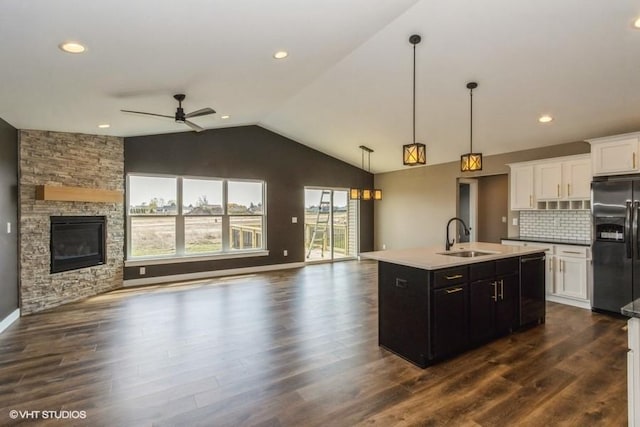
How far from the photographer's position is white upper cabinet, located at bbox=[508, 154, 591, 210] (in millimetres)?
4973

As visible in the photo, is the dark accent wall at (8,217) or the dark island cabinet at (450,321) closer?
the dark island cabinet at (450,321)

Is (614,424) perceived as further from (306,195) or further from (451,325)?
(306,195)

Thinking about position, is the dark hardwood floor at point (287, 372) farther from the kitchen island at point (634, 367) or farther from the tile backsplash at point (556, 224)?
the tile backsplash at point (556, 224)

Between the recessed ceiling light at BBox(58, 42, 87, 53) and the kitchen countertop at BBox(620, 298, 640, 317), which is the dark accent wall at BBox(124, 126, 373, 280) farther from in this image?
the kitchen countertop at BBox(620, 298, 640, 317)

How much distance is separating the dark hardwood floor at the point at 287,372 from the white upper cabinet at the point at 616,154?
1914mm

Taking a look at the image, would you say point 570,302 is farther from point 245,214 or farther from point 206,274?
point 206,274

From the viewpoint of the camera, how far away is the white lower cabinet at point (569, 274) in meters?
4.71

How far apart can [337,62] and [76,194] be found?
4.26m

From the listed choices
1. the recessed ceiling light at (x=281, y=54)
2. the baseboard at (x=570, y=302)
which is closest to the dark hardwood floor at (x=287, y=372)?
the baseboard at (x=570, y=302)

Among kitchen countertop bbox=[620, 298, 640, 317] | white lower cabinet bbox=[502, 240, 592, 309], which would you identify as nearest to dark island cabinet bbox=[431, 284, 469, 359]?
kitchen countertop bbox=[620, 298, 640, 317]

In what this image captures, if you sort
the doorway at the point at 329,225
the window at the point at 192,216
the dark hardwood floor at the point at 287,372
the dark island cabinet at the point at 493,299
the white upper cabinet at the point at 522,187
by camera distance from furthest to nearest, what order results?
the doorway at the point at 329,225 < the window at the point at 192,216 < the white upper cabinet at the point at 522,187 < the dark island cabinet at the point at 493,299 < the dark hardwood floor at the point at 287,372

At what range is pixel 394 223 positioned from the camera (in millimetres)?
9078

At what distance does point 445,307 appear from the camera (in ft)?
9.96

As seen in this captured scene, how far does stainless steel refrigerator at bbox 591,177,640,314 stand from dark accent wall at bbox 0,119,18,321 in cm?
746
